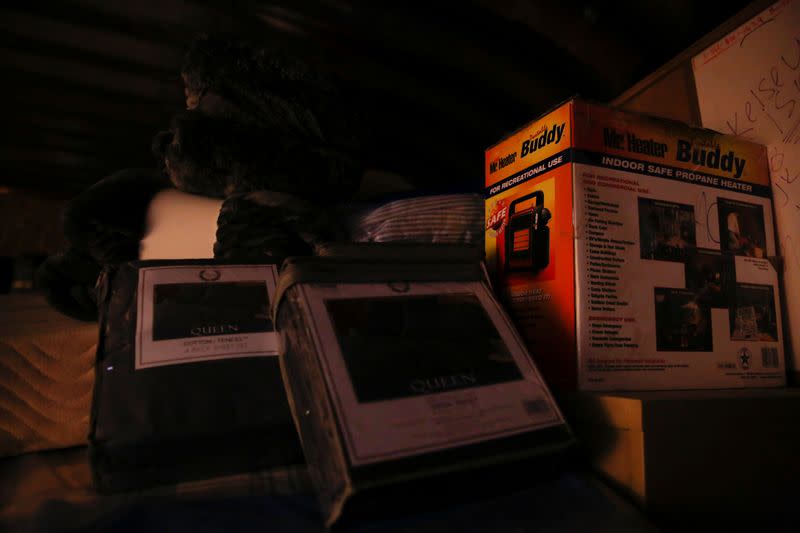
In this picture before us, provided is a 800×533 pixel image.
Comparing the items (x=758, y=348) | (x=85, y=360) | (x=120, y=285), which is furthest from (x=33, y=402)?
(x=758, y=348)

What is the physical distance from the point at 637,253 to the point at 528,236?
15 cm

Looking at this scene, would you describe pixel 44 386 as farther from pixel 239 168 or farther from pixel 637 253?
pixel 637 253

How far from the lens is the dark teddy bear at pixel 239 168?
2.82ft

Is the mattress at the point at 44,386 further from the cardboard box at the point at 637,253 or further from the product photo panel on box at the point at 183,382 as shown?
the cardboard box at the point at 637,253

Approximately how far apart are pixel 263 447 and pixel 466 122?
1151mm

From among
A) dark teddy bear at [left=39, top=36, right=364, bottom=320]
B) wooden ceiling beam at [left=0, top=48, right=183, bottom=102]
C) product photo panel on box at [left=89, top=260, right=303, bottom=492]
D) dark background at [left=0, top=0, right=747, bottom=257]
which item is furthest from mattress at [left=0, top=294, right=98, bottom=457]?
wooden ceiling beam at [left=0, top=48, right=183, bottom=102]

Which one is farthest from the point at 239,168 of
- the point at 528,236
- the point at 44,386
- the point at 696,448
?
the point at 696,448

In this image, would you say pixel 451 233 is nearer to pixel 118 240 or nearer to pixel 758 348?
pixel 758 348

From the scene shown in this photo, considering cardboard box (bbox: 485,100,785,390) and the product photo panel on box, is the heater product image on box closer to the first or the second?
cardboard box (bbox: 485,100,785,390)

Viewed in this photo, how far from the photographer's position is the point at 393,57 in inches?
46.0

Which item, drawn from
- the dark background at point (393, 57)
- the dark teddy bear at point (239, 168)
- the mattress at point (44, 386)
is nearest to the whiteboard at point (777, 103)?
the dark background at point (393, 57)

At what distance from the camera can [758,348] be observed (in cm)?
67

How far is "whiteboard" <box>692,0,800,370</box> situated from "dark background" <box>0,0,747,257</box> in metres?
0.14

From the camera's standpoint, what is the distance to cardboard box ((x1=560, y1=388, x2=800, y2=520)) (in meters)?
0.46
